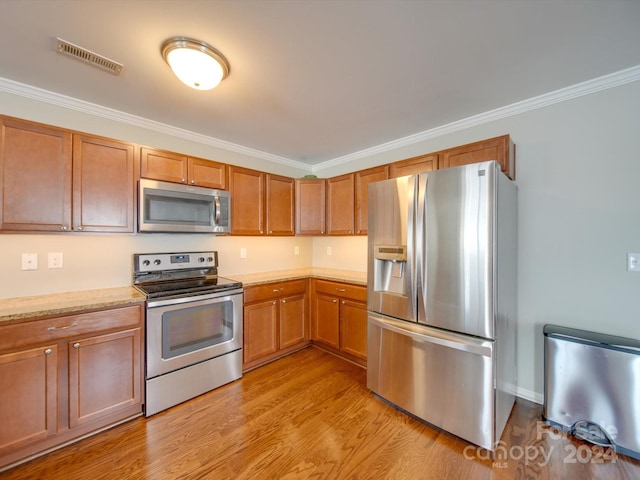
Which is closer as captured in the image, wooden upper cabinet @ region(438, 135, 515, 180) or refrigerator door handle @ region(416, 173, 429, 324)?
refrigerator door handle @ region(416, 173, 429, 324)

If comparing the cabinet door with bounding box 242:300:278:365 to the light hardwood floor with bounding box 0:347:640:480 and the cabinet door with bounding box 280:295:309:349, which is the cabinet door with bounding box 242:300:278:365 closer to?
the cabinet door with bounding box 280:295:309:349

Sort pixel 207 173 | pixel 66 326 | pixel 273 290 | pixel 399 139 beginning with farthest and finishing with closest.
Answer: pixel 399 139
pixel 273 290
pixel 207 173
pixel 66 326

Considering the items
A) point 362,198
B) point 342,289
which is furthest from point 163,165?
point 342,289

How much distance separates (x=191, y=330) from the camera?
2.28 meters

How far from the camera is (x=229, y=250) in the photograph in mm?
3143

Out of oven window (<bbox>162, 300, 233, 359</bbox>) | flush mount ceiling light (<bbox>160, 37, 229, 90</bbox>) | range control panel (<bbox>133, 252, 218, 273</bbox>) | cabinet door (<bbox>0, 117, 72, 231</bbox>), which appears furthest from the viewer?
range control panel (<bbox>133, 252, 218, 273</bbox>)

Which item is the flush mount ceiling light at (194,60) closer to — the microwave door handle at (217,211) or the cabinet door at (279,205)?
the microwave door handle at (217,211)

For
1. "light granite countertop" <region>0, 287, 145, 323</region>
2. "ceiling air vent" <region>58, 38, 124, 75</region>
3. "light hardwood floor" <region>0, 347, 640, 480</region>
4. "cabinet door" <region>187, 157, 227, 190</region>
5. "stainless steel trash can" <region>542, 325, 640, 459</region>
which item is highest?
"ceiling air vent" <region>58, 38, 124, 75</region>

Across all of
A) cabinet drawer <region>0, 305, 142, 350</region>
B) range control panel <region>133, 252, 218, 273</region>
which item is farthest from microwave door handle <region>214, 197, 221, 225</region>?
cabinet drawer <region>0, 305, 142, 350</region>

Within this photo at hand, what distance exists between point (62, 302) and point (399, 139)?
11.1 ft

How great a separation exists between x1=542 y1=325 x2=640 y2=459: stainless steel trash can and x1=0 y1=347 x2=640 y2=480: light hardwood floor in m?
0.11

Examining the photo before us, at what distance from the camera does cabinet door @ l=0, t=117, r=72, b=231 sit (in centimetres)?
178

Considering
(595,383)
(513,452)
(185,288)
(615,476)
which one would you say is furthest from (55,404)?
(595,383)

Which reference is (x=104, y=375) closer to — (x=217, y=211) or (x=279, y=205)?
(x=217, y=211)
